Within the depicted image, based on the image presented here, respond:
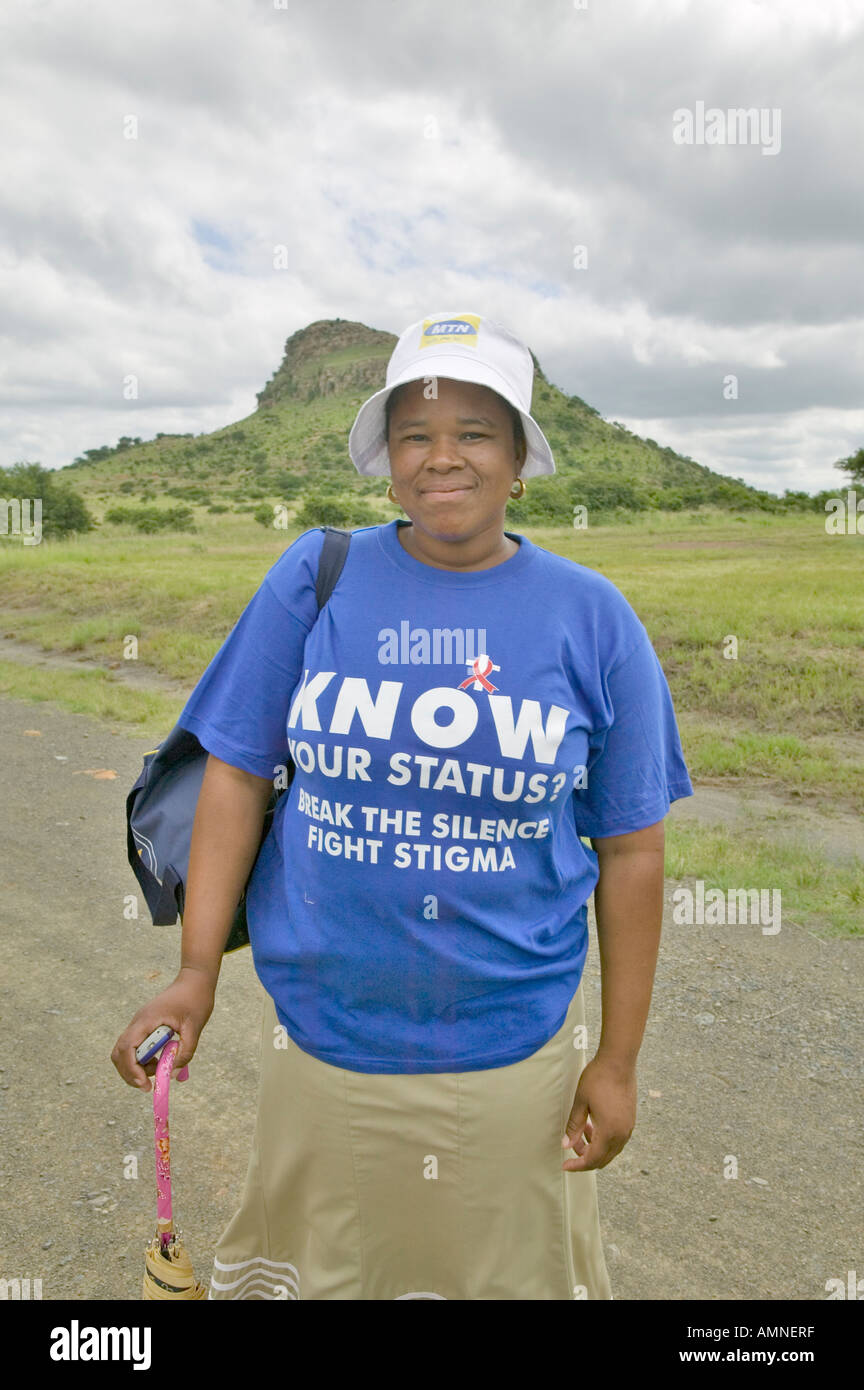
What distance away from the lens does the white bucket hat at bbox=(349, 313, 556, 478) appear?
1640 mm

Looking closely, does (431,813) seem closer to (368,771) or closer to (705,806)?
(368,771)

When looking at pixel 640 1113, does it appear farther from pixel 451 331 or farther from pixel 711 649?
pixel 711 649

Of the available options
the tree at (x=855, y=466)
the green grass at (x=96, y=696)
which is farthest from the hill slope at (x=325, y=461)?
the green grass at (x=96, y=696)

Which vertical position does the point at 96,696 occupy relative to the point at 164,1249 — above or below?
above

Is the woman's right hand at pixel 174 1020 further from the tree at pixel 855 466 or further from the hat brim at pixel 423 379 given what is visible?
the tree at pixel 855 466

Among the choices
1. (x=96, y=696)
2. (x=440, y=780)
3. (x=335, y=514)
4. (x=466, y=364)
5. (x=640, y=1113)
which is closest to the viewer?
(x=440, y=780)

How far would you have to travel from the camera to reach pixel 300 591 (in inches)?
65.8

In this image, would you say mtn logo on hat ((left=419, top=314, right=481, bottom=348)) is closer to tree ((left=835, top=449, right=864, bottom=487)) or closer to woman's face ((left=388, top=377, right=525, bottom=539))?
woman's face ((left=388, top=377, right=525, bottom=539))

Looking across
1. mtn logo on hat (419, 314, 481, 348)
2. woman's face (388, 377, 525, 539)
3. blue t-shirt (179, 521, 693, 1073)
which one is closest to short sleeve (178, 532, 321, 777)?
blue t-shirt (179, 521, 693, 1073)

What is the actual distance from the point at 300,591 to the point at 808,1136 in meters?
2.30

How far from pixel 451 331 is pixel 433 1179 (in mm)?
1303

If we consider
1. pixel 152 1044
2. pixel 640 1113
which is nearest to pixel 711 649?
pixel 640 1113

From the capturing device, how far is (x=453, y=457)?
5.50 feet
